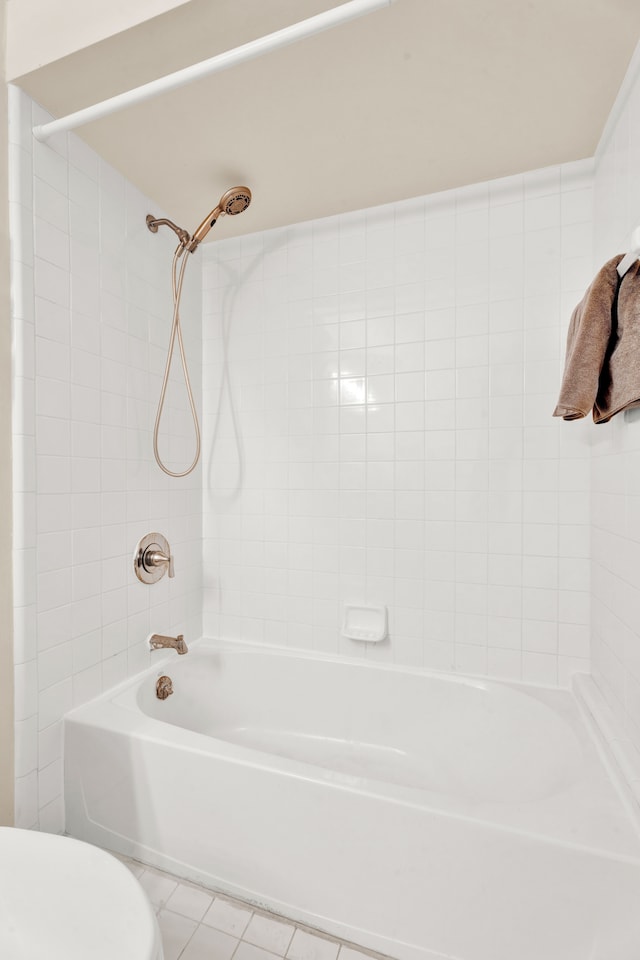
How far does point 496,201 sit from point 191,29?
114 centimetres


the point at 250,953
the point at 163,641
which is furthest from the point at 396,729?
the point at 163,641

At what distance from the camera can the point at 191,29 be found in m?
1.16

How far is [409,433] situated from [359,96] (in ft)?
3.55

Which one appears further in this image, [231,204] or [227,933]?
[231,204]

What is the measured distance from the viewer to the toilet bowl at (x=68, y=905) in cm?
82

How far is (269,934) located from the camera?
120 cm

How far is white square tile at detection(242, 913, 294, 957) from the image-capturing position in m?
1.17

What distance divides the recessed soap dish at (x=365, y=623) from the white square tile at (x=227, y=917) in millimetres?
898

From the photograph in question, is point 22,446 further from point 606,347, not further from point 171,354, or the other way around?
point 606,347

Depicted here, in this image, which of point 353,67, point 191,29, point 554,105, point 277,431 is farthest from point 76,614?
point 554,105

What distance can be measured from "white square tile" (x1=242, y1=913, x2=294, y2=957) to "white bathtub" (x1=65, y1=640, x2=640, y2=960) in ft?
0.12

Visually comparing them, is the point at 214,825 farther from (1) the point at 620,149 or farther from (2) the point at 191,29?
(1) the point at 620,149

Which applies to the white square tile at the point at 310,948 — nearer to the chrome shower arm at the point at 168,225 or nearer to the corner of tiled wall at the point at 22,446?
the corner of tiled wall at the point at 22,446

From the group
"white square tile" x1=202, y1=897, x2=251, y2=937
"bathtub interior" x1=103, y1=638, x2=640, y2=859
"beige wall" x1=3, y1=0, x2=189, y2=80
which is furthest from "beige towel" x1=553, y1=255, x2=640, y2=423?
"white square tile" x1=202, y1=897, x2=251, y2=937
